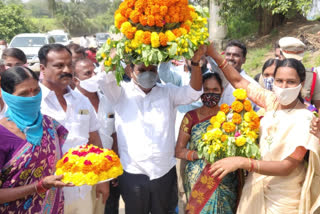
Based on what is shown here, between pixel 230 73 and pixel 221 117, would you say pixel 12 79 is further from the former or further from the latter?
pixel 230 73

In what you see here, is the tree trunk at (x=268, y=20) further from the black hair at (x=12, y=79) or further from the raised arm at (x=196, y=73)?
the black hair at (x=12, y=79)

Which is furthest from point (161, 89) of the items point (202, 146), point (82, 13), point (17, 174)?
point (82, 13)

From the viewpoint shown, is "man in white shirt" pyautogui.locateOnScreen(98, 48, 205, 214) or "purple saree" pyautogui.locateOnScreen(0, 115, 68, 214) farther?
"man in white shirt" pyautogui.locateOnScreen(98, 48, 205, 214)

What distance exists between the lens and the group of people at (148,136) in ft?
7.78

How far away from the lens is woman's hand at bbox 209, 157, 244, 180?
271 cm

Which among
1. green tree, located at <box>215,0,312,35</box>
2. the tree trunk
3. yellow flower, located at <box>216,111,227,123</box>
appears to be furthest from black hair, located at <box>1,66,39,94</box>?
the tree trunk

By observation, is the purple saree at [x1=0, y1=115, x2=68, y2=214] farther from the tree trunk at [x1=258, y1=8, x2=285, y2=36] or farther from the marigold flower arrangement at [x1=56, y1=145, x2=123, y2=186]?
the tree trunk at [x1=258, y1=8, x2=285, y2=36]

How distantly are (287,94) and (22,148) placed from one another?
228 cm

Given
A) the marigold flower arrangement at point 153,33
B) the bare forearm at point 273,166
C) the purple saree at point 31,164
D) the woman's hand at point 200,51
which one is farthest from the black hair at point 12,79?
the bare forearm at point 273,166

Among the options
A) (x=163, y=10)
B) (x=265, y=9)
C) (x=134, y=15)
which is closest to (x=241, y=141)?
(x=163, y=10)

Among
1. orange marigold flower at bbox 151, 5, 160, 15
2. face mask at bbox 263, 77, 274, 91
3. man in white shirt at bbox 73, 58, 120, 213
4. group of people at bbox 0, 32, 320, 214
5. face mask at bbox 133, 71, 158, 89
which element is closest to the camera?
group of people at bbox 0, 32, 320, 214

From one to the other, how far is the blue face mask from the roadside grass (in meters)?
10.7

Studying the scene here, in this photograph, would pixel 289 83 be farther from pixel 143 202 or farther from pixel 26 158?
pixel 26 158

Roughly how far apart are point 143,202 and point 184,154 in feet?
2.31
